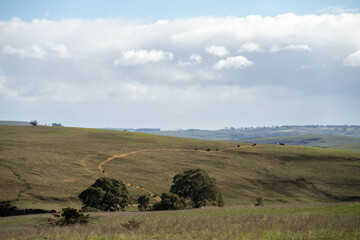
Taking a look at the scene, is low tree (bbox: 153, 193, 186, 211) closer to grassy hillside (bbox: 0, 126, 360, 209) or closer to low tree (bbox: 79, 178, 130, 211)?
low tree (bbox: 79, 178, 130, 211)

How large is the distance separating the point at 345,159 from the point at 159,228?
99678 millimetres

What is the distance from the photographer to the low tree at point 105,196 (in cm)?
5624

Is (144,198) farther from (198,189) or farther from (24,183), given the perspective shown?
(24,183)

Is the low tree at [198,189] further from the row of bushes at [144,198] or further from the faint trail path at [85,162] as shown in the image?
the faint trail path at [85,162]

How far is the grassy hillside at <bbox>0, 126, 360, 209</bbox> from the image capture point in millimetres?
73188

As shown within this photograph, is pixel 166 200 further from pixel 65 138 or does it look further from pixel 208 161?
pixel 65 138

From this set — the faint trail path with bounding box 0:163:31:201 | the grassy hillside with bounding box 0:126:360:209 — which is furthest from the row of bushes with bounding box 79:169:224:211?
the faint trail path with bounding box 0:163:31:201

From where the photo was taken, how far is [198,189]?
198 feet

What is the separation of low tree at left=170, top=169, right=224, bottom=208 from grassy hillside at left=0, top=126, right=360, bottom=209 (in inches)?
488

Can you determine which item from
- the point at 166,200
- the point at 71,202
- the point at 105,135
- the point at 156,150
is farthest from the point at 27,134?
the point at 166,200

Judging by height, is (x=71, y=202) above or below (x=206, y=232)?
below

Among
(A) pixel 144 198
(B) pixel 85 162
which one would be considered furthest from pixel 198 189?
(B) pixel 85 162

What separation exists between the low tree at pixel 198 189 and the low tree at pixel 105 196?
8.55 meters

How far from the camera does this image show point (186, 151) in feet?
382
